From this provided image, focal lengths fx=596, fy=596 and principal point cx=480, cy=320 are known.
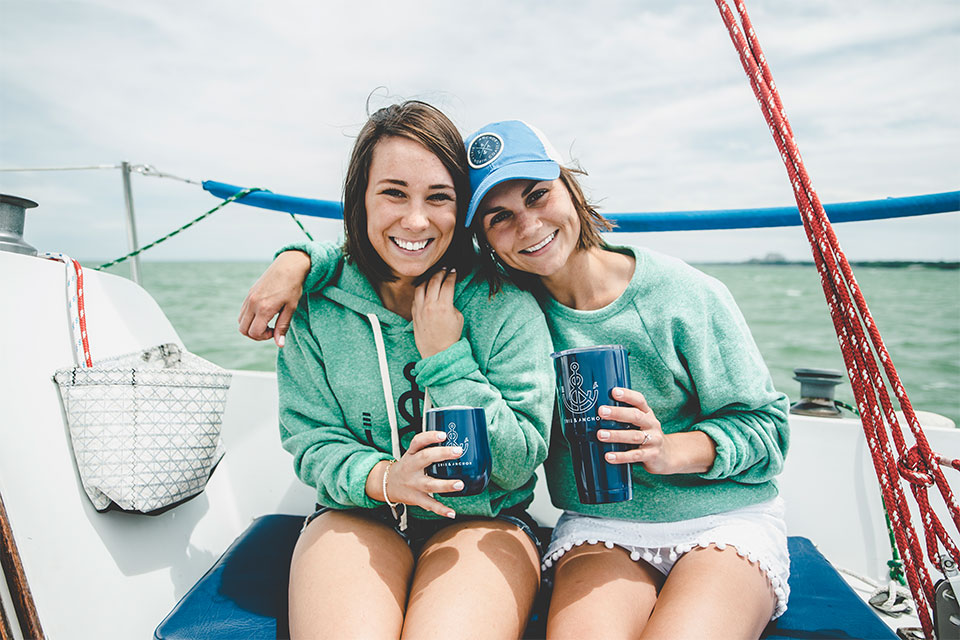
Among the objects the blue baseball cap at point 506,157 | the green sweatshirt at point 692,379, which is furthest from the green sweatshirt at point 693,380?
the blue baseball cap at point 506,157

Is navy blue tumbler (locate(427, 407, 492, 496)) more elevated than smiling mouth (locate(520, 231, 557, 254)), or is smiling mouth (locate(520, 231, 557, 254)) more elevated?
smiling mouth (locate(520, 231, 557, 254))

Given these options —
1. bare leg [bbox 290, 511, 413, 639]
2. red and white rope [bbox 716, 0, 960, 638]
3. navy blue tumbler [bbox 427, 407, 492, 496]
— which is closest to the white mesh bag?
bare leg [bbox 290, 511, 413, 639]

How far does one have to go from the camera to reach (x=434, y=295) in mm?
1397

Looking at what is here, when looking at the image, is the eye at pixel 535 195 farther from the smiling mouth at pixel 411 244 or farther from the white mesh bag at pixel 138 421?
the white mesh bag at pixel 138 421

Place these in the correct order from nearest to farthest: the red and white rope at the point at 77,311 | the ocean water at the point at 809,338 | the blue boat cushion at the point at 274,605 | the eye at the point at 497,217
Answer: the blue boat cushion at the point at 274,605 → the eye at the point at 497,217 → the red and white rope at the point at 77,311 → the ocean water at the point at 809,338

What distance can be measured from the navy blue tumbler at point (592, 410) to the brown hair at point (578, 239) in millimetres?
418

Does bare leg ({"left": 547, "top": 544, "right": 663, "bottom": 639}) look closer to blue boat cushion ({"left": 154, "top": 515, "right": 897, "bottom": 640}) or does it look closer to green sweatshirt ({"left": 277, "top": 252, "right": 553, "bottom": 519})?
blue boat cushion ({"left": 154, "top": 515, "right": 897, "bottom": 640})

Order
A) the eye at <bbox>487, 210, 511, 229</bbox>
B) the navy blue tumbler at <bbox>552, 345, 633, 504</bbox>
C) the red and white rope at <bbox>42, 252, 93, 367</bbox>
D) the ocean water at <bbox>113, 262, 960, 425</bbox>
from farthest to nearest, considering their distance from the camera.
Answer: the ocean water at <bbox>113, 262, 960, 425</bbox>
the red and white rope at <bbox>42, 252, 93, 367</bbox>
the eye at <bbox>487, 210, 511, 229</bbox>
the navy blue tumbler at <bbox>552, 345, 633, 504</bbox>

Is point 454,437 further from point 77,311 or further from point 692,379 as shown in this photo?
point 77,311

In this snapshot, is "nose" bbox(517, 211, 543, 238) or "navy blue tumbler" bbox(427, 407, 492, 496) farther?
"nose" bbox(517, 211, 543, 238)

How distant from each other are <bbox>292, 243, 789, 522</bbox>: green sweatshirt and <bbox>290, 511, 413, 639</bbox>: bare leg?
0.50 metres

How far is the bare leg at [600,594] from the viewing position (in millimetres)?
1149

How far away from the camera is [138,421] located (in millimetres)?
1410

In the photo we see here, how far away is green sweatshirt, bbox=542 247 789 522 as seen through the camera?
1.35 metres
